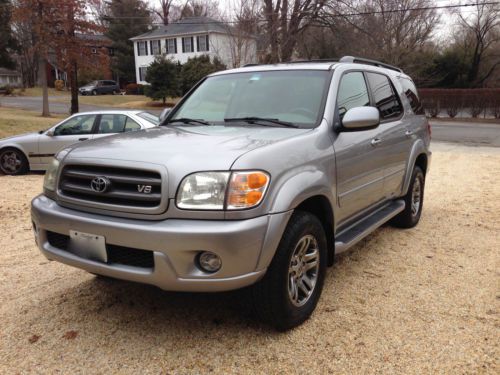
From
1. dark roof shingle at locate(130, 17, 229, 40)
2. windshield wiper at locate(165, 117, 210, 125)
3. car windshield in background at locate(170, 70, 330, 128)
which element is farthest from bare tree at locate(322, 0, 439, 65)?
windshield wiper at locate(165, 117, 210, 125)

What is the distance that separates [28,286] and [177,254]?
6.91 ft

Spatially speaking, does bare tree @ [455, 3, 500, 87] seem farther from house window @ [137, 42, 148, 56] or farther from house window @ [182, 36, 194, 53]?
house window @ [137, 42, 148, 56]

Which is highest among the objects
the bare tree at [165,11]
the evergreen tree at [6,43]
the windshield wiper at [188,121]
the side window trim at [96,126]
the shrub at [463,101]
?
the bare tree at [165,11]

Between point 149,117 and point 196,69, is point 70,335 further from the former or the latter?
point 196,69

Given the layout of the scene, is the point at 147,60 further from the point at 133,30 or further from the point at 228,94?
the point at 228,94

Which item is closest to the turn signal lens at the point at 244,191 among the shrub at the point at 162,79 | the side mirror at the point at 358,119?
the side mirror at the point at 358,119

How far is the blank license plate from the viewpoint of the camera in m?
2.89

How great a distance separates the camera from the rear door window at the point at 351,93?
12.9ft

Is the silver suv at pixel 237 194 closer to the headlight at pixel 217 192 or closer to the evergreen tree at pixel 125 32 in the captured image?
the headlight at pixel 217 192

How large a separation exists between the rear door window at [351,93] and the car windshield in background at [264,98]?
0.20 meters

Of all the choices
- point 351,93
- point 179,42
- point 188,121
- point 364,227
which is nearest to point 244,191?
point 188,121

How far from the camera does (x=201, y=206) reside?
273 centimetres

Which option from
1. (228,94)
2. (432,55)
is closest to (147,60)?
(432,55)

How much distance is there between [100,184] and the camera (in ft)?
9.62
